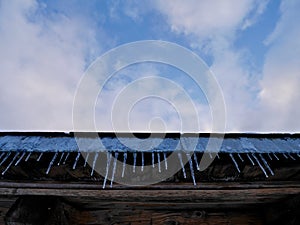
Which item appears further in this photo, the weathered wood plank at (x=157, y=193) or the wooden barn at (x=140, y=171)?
the weathered wood plank at (x=157, y=193)

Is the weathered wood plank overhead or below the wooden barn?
below

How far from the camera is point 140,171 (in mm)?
1639

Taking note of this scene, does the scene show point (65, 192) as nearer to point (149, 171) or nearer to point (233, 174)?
point (149, 171)

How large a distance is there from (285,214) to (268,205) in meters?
0.23

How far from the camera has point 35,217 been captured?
1.72m

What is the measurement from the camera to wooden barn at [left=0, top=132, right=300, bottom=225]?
1595 millimetres

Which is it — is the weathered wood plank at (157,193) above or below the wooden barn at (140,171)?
below

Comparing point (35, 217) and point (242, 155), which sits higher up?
point (242, 155)

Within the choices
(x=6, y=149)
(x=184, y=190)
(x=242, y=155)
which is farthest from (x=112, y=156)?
(x=242, y=155)

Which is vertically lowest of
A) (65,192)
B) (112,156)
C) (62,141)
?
(65,192)

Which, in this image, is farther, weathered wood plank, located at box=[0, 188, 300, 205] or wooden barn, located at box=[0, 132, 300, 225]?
weathered wood plank, located at box=[0, 188, 300, 205]

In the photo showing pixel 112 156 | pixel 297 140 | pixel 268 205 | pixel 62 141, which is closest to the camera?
pixel 112 156

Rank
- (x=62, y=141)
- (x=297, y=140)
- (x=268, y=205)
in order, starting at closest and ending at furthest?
(x=62, y=141), (x=297, y=140), (x=268, y=205)

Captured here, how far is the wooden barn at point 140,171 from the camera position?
159 cm
